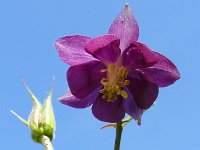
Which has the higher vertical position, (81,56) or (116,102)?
(81,56)

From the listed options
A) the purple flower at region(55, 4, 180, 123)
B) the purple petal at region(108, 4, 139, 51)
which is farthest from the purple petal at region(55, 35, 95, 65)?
the purple petal at region(108, 4, 139, 51)

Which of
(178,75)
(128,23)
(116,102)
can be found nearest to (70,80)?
(116,102)

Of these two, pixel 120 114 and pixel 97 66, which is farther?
pixel 97 66

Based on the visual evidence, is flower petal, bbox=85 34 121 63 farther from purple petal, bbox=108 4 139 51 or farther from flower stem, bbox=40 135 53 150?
flower stem, bbox=40 135 53 150

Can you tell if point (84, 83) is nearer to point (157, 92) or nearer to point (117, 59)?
point (117, 59)

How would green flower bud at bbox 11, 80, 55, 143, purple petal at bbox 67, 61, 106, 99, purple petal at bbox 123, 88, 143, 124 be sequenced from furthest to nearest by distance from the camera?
1. green flower bud at bbox 11, 80, 55, 143
2. purple petal at bbox 67, 61, 106, 99
3. purple petal at bbox 123, 88, 143, 124
